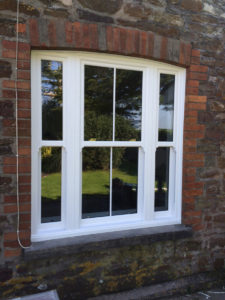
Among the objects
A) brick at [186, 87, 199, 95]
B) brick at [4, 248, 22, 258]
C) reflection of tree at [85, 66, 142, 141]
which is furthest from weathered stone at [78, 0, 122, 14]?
brick at [4, 248, 22, 258]

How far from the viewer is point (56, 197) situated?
2404 millimetres

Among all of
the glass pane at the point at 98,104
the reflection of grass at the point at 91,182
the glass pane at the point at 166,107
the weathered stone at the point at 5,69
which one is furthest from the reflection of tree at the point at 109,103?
the weathered stone at the point at 5,69

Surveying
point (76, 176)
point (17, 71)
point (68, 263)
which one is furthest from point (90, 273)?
point (17, 71)

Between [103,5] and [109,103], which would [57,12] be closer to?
[103,5]

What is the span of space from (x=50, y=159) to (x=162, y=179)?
136cm

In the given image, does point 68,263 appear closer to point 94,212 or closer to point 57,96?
point 94,212

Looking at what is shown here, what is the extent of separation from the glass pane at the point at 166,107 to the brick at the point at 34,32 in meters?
1.39

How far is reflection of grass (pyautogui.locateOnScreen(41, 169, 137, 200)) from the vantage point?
7.75ft

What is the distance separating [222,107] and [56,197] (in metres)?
2.21

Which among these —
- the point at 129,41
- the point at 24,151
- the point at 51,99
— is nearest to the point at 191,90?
the point at 129,41

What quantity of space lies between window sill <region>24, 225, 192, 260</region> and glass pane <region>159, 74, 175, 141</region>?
41.9 inches

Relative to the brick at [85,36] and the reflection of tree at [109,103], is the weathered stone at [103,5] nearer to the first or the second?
the brick at [85,36]

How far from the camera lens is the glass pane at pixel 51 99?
226cm

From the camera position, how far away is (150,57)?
244cm
